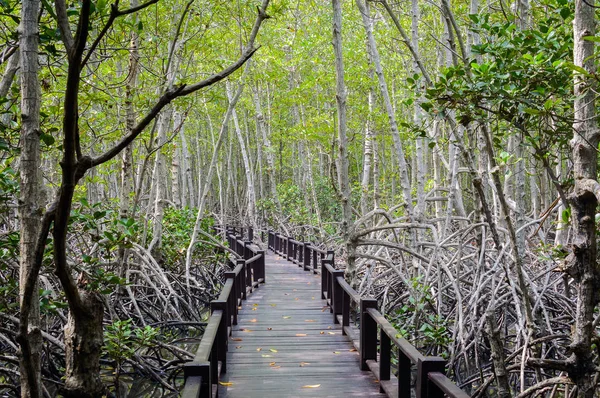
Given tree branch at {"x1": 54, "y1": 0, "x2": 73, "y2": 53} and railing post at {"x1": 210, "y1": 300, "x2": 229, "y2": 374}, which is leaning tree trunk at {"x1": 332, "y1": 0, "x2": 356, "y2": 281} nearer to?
railing post at {"x1": 210, "y1": 300, "x2": 229, "y2": 374}

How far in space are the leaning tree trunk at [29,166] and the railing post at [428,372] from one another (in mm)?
1850

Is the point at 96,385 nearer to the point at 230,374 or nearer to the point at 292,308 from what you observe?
A: the point at 230,374

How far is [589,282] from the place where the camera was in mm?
2732

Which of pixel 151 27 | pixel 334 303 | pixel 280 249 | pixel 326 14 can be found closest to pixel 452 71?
pixel 334 303

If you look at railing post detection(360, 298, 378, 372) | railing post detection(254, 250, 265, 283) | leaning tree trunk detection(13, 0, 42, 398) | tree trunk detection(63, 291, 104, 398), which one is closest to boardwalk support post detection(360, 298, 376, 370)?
railing post detection(360, 298, 378, 372)

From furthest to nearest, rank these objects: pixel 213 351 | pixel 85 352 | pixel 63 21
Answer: pixel 213 351 → pixel 85 352 → pixel 63 21

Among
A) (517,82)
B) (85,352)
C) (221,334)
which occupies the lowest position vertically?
(221,334)

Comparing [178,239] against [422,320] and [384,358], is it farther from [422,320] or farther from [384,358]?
[384,358]

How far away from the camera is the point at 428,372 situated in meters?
2.78

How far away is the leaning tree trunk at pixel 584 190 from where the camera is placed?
8.75 ft

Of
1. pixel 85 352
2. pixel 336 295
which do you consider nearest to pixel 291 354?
pixel 336 295

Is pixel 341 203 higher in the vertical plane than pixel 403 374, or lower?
higher

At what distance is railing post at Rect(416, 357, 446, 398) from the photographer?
2.75m

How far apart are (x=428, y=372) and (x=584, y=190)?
1.16 metres
